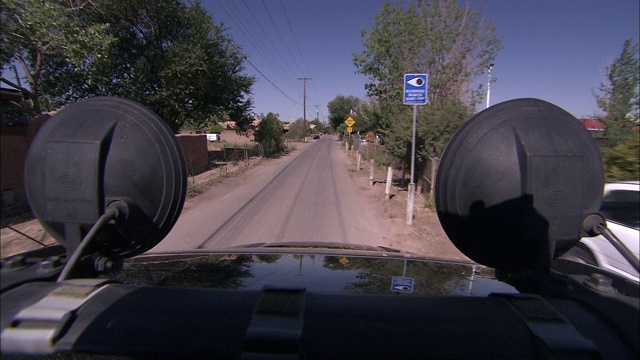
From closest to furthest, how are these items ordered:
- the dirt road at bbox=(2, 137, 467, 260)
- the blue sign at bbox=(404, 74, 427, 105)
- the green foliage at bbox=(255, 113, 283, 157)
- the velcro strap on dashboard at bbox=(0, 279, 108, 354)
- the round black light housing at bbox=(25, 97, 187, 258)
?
the velcro strap on dashboard at bbox=(0, 279, 108, 354), the round black light housing at bbox=(25, 97, 187, 258), the dirt road at bbox=(2, 137, 467, 260), the blue sign at bbox=(404, 74, 427, 105), the green foliage at bbox=(255, 113, 283, 157)

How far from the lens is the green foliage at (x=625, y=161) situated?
13.5 feet

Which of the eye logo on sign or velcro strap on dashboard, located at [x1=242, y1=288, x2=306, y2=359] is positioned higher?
the eye logo on sign

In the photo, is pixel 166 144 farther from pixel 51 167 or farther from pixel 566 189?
pixel 566 189

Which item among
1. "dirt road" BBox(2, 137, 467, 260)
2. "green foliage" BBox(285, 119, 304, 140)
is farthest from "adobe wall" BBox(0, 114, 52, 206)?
"green foliage" BBox(285, 119, 304, 140)

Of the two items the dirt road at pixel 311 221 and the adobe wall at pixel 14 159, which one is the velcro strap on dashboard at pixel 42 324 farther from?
the dirt road at pixel 311 221

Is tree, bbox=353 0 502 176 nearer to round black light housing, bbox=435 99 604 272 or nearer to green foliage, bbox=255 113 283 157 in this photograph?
round black light housing, bbox=435 99 604 272

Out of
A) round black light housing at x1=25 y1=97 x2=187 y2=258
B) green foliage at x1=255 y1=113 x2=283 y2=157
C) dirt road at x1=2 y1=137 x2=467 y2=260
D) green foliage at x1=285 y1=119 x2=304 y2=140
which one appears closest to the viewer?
round black light housing at x1=25 y1=97 x2=187 y2=258

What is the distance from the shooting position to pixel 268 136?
1328 inches

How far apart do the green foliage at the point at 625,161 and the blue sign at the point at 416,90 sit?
3702 mm

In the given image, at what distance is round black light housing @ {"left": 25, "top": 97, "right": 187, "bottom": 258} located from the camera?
1.22 m

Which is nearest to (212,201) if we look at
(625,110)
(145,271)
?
(145,271)

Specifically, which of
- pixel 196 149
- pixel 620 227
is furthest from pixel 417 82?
pixel 196 149

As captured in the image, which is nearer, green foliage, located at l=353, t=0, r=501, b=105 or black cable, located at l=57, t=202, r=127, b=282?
black cable, located at l=57, t=202, r=127, b=282

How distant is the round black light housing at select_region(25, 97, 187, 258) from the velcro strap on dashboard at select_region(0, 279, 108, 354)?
12.4 inches
